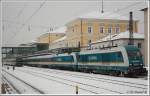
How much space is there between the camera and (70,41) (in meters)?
74.4

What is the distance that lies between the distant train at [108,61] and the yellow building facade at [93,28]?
2004 centimetres

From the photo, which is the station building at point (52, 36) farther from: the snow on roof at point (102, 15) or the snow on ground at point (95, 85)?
the snow on ground at point (95, 85)

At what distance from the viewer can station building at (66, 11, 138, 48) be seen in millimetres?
69062

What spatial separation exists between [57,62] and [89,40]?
18299 mm

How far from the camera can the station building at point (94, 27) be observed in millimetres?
69062

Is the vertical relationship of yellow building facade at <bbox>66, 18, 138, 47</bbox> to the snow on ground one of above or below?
above

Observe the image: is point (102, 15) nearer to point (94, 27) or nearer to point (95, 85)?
point (94, 27)

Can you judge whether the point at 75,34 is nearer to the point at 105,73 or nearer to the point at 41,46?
the point at 41,46

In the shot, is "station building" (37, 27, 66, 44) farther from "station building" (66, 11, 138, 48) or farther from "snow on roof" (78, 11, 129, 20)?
"station building" (66, 11, 138, 48)

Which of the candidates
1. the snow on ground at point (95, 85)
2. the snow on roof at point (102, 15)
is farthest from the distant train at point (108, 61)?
the snow on roof at point (102, 15)

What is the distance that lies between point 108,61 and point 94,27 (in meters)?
39.3

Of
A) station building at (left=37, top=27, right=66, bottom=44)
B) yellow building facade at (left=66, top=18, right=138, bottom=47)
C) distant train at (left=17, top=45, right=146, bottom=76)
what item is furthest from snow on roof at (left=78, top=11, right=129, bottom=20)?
station building at (left=37, top=27, right=66, bottom=44)

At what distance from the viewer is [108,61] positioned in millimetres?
31594

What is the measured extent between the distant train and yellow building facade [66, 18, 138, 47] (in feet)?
65.7
